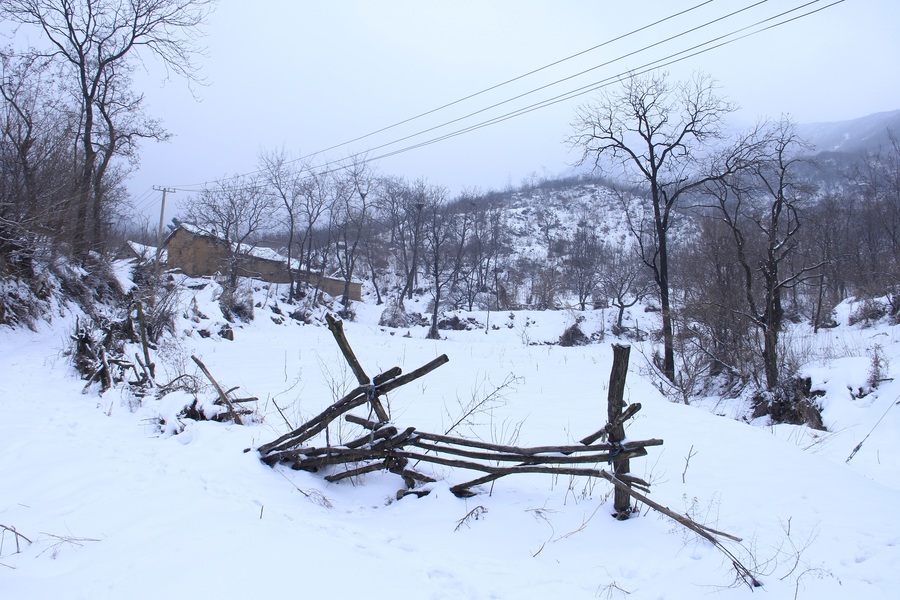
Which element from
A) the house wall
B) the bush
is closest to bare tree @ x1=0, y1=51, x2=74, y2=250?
the bush

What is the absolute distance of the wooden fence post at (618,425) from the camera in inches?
128

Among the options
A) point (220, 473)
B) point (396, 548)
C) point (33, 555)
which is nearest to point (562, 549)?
point (396, 548)

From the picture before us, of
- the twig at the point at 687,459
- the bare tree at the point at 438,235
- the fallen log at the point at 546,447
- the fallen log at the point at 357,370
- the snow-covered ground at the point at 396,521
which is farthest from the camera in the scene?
the bare tree at the point at 438,235

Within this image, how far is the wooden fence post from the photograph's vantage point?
3.25 meters

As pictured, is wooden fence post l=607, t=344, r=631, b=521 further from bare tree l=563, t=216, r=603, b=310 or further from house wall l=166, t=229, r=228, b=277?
house wall l=166, t=229, r=228, b=277

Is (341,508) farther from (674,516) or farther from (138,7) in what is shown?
(138,7)

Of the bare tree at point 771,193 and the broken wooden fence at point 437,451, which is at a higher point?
the bare tree at point 771,193

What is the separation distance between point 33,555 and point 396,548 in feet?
6.92

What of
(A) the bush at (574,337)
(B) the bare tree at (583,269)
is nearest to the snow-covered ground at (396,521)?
(A) the bush at (574,337)

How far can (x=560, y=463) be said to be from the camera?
3.46 metres

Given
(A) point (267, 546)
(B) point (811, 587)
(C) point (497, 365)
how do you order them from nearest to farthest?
(B) point (811, 587), (A) point (267, 546), (C) point (497, 365)

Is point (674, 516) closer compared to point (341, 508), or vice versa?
point (674, 516)

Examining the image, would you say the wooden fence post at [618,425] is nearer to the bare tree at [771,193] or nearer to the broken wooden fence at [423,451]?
the broken wooden fence at [423,451]

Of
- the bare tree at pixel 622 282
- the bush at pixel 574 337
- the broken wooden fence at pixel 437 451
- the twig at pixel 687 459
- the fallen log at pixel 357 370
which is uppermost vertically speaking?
the bare tree at pixel 622 282
